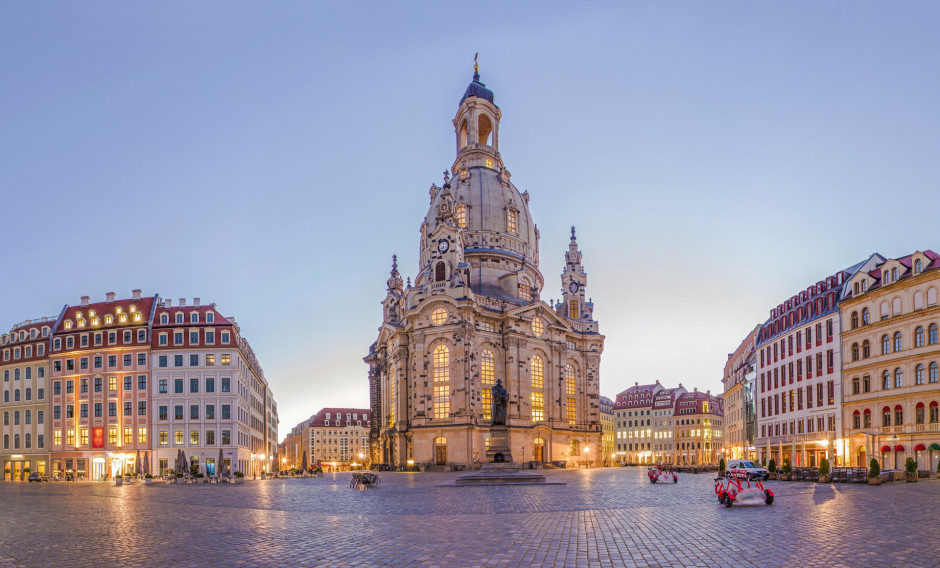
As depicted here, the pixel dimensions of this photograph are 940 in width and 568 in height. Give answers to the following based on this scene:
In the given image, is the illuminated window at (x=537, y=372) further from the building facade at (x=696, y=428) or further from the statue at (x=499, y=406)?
the building facade at (x=696, y=428)

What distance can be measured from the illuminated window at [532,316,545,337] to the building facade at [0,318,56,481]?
5849 cm

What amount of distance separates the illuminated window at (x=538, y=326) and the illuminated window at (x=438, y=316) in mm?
13169

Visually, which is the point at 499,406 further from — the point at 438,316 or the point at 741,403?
the point at 741,403

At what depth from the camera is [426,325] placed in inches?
3716

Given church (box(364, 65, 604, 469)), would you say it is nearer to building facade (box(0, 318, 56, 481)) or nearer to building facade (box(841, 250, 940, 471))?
building facade (box(841, 250, 940, 471))

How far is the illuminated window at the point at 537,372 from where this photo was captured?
9931cm

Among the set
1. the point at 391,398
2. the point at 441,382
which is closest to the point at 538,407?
the point at 441,382

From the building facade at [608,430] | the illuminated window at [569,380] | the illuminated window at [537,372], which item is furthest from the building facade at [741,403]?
the building facade at [608,430]

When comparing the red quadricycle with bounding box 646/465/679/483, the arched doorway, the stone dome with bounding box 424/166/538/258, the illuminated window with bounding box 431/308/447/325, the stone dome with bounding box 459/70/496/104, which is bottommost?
the arched doorway

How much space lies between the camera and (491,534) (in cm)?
1789

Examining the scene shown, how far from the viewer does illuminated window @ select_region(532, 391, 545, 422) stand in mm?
98506

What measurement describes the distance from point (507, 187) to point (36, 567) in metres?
106

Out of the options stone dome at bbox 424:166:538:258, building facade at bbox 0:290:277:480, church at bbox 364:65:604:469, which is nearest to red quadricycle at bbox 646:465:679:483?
church at bbox 364:65:604:469

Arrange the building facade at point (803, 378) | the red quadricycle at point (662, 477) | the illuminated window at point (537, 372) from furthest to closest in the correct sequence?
the illuminated window at point (537, 372) < the building facade at point (803, 378) < the red quadricycle at point (662, 477)
